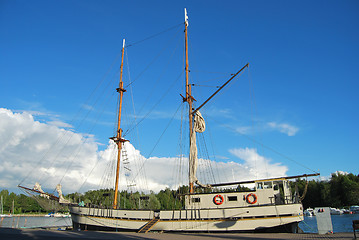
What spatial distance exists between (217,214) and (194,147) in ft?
26.5

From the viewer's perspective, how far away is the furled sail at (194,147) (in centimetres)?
2753

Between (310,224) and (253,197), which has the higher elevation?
(253,197)

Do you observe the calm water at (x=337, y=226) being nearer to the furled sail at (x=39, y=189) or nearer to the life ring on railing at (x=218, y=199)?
the life ring on railing at (x=218, y=199)

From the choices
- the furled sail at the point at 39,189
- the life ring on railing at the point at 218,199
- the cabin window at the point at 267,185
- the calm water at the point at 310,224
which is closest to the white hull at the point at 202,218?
the life ring on railing at the point at 218,199

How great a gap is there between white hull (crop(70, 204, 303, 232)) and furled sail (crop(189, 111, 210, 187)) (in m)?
4.30

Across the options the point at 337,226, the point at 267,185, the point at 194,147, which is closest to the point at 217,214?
the point at 267,185

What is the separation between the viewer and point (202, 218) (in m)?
23.6

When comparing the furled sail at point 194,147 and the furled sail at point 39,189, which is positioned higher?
the furled sail at point 194,147

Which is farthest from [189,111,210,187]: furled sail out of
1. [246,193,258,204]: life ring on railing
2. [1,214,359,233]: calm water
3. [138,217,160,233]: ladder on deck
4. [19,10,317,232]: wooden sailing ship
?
[1,214,359,233]: calm water

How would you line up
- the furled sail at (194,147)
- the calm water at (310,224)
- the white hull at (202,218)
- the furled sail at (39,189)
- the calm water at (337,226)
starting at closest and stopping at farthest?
the white hull at (202,218) → the furled sail at (194,147) → the furled sail at (39,189) → the calm water at (337,226) → the calm water at (310,224)

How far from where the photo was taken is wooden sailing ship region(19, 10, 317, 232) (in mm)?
22094

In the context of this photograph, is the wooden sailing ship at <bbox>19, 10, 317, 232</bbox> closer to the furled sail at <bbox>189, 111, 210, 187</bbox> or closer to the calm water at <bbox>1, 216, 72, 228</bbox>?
the furled sail at <bbox>189, 111, 210, 187</bbox>

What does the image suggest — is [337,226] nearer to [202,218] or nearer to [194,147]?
[202,218]

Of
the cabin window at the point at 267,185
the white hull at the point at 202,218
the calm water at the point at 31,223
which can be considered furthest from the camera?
the calm water at the point at 31,223
